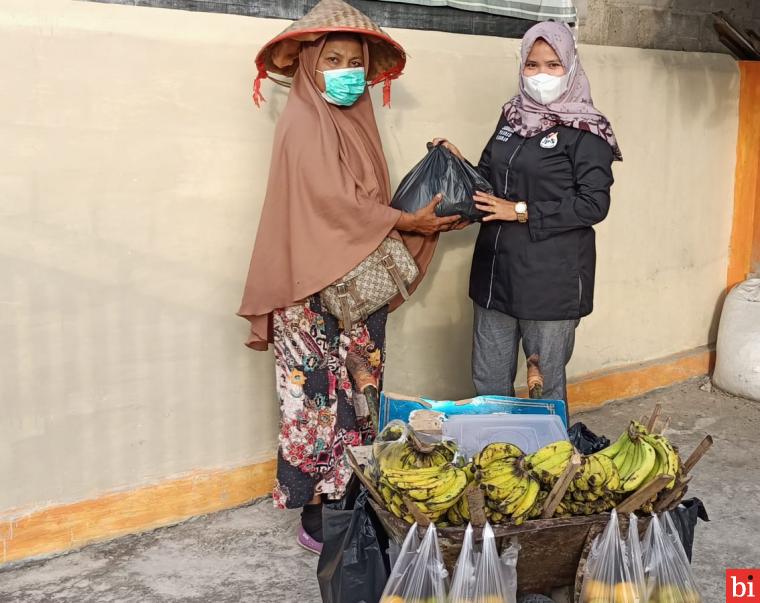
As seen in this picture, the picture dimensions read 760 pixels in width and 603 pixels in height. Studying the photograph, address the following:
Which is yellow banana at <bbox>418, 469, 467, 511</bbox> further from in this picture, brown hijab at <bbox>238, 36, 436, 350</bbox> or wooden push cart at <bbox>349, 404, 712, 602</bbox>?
brown hijab at <bbox>238, 36, 436, 350</bbox>

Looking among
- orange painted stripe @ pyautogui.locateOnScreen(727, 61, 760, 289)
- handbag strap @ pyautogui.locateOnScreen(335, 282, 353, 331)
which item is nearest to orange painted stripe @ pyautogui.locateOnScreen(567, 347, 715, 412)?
orange painted stripe @ pyautogui.locateOnScreen(727, 61, 760, 289)

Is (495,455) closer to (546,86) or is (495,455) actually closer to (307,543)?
(307,543)

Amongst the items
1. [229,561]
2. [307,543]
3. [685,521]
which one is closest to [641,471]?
[685,521]

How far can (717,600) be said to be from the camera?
3330 mm

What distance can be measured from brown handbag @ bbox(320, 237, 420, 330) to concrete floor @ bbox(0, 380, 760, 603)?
0.93 meters

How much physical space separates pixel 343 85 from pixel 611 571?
1825mm

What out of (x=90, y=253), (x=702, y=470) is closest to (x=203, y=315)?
(x=90, y=253)

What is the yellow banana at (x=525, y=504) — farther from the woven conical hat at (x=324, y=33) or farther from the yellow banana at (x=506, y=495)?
the woven conical hat at (x=324, y=33)

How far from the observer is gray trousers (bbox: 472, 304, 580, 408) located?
3707 millimetres

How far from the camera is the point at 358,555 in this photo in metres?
2.56

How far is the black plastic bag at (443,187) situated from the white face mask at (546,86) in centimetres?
38

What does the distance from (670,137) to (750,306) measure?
110 centimetres

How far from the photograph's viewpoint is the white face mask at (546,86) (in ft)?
11.6

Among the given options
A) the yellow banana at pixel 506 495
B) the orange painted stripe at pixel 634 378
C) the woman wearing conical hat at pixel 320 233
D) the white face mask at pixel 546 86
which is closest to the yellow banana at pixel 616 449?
the yellow banana at pixel 506 495
